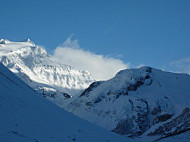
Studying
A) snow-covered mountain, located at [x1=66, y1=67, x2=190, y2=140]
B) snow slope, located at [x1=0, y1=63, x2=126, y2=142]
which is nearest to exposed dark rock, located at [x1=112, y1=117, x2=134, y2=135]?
snow-covered mountain, located at [x1=66, y1=67, x2=190, y2=140]

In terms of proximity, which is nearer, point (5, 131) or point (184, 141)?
point (5, 131)

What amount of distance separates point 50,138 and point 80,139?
2.92 m

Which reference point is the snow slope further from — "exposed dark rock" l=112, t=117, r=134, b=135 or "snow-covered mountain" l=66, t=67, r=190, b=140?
"exposed dark rock" l=112, t=117, r=134, b=135

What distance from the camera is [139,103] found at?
250ft

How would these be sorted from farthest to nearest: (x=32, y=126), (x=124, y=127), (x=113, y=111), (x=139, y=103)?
(x=113, y=111) < (x=139, y=103) < (x=124, y=127) < (x=32, y=126)

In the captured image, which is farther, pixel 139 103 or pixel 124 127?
pixel 139 103

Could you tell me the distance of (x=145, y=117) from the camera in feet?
233

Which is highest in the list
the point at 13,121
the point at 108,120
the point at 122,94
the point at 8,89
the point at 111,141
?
the point at 122,94

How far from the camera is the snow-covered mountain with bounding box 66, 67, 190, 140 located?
66.2 m

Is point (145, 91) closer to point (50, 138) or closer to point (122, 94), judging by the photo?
point (122, 94)

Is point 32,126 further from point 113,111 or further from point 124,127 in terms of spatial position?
point 113,111

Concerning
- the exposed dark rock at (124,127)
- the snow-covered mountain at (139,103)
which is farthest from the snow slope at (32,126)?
the exposed dark rock at (124,127)

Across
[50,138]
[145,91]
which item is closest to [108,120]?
[145,91]

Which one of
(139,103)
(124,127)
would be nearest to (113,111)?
(139,103)
